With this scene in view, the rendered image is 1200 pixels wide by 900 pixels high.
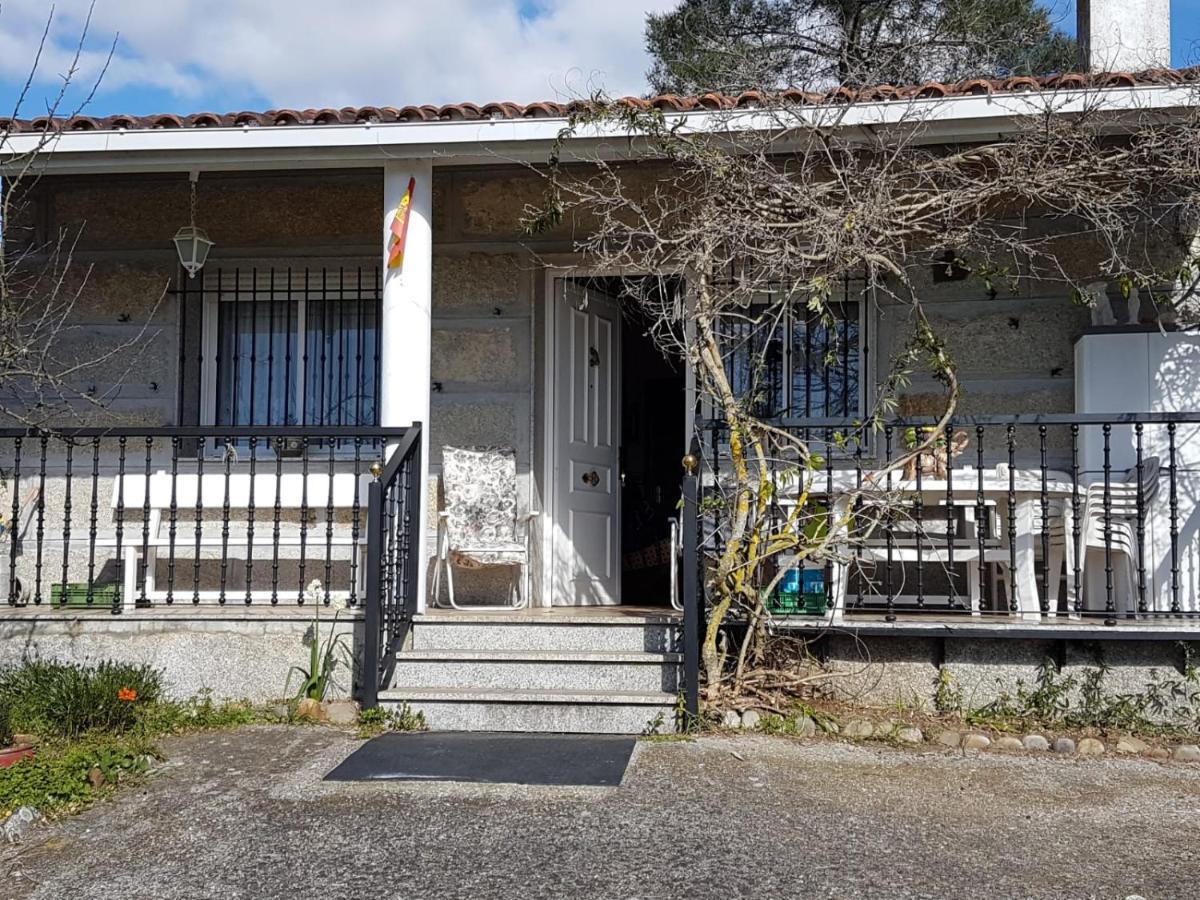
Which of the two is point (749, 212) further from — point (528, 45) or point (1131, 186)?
point (528, 45)

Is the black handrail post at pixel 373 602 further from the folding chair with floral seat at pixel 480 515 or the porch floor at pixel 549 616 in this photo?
the folding chair with floral seat at pixel 480 515

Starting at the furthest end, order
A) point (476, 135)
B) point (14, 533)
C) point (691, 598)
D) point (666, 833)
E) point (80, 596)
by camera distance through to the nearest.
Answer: point (14, 533) → point (80, 596) → point (476, 135) → point (691, 598) → point (666, 833)

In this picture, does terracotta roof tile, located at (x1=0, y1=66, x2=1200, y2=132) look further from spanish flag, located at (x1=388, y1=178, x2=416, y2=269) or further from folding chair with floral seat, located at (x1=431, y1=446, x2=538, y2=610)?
folding chair with floral seat, located at (x1=431, y1=446, x2=538, y2=610)

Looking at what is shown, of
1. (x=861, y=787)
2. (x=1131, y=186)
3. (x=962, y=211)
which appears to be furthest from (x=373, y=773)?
(x=1131, y=186)

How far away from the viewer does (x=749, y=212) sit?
5379 millimetres

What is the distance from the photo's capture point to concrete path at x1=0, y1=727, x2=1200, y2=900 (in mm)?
3211

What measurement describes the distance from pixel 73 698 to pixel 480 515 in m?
2.47

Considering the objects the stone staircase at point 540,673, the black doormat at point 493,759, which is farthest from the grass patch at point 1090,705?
the black doormat at point 493,759

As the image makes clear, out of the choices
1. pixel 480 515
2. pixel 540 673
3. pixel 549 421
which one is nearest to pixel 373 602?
pixel 540 673

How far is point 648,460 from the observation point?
10.1 meters

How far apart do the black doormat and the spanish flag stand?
2.40 meters

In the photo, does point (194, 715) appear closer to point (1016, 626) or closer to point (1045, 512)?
point (1016, 626)

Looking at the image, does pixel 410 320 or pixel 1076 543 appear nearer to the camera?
pixel 1076 543

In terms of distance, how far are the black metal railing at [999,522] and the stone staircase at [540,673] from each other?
0.47 metres
